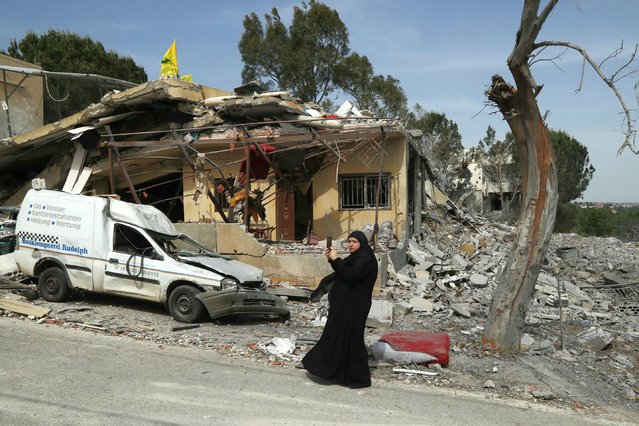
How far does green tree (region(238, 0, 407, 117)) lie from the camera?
32.5 m

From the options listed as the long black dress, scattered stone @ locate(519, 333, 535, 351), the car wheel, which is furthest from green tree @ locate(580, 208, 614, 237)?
the car wheel

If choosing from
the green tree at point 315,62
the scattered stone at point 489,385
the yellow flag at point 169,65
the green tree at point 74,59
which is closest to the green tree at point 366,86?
the green tree at point 315,62

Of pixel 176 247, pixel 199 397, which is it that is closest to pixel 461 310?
pixel 176 247

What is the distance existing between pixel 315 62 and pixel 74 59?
13.8 meters

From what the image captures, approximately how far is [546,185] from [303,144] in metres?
7.45

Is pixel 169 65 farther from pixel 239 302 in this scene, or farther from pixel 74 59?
pixel 74 59

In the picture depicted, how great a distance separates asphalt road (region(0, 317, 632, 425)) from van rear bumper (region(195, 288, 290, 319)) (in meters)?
1.49

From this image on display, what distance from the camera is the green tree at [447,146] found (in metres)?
34.8

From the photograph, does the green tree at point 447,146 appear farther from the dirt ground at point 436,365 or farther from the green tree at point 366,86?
the dirt ground at point 436,365

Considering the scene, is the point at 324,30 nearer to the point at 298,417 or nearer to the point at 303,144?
the point at 303,144

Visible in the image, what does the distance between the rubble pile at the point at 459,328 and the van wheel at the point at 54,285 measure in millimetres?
187

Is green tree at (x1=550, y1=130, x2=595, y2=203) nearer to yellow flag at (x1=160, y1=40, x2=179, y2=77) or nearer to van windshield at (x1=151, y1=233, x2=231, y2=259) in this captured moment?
yellow flag at (x1=160, y1=40, x2=179, y2=77)

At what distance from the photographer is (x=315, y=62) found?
32469 millimetres

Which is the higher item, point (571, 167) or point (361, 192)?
point (571, 167)
